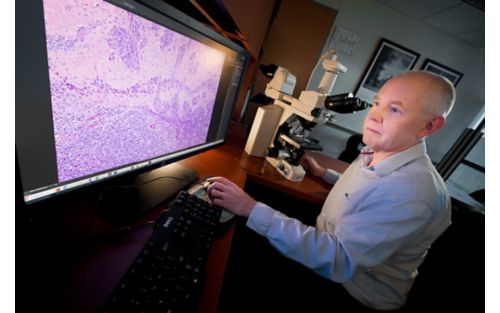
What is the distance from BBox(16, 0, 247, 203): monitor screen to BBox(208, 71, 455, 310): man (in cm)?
27

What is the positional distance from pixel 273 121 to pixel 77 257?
3.37 feet

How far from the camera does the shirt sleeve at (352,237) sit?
23.9 inches

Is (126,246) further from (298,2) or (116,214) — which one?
(298,2)

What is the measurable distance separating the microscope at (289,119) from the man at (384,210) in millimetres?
227

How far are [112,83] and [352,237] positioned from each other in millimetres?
746

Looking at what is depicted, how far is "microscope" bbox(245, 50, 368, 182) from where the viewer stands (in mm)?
1003

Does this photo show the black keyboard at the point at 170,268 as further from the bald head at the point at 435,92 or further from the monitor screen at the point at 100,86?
the bald head at the point at 435,92

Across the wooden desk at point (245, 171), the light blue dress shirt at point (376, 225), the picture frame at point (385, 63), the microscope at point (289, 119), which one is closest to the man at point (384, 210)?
the light blue dress shirt at point (376, 225)

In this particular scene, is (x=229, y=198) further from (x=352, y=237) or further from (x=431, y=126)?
(x=431, y=126)

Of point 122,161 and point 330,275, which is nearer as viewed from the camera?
point 122,161

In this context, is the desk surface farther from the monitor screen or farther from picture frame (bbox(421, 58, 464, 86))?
picture frame (bbox(421, 58, 464, 86))

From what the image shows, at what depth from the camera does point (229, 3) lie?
55cm
